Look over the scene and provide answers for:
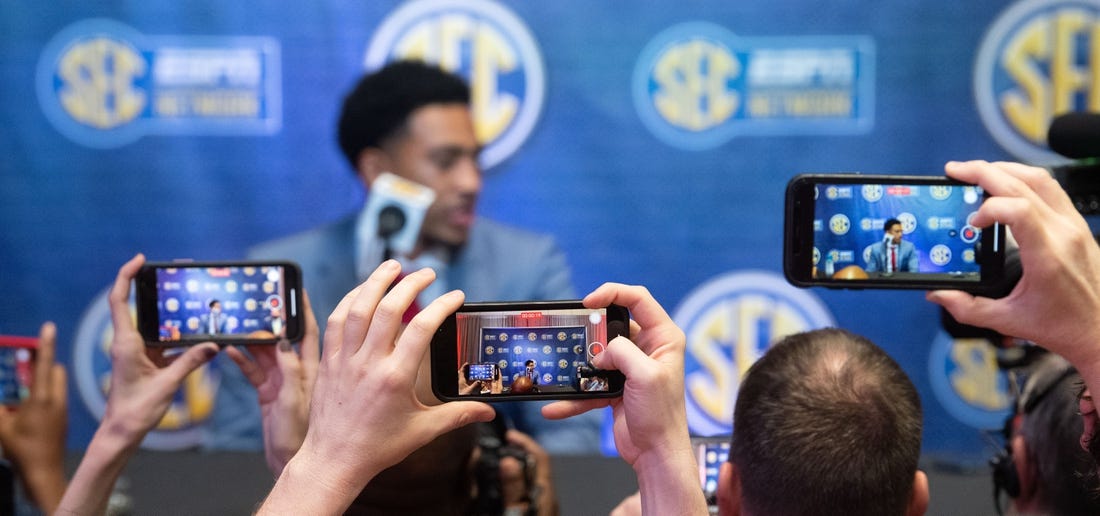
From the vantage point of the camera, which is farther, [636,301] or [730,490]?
[730,490]

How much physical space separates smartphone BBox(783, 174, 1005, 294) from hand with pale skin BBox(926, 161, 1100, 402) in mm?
178

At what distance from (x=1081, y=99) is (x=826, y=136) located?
785mm

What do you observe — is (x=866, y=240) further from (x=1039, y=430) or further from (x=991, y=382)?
(x=991, y=382)

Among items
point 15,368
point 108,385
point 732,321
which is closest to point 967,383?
point 732,321

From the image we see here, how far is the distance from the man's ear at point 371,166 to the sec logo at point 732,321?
3.48 feet

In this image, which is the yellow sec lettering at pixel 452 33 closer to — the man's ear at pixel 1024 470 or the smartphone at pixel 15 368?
the smartphone at pixel 15 368

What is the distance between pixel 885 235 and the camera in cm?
131

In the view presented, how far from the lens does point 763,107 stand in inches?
114

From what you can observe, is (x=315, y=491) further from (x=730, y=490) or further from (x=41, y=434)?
(x=41, y=434)

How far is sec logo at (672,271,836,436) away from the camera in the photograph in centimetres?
296

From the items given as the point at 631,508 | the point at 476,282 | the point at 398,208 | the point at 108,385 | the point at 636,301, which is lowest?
the point at 108,385

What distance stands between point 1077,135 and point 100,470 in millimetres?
1605

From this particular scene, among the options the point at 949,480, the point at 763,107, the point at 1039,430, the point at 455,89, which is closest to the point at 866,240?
the point at 1039,430

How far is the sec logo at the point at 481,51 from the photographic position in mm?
2904
